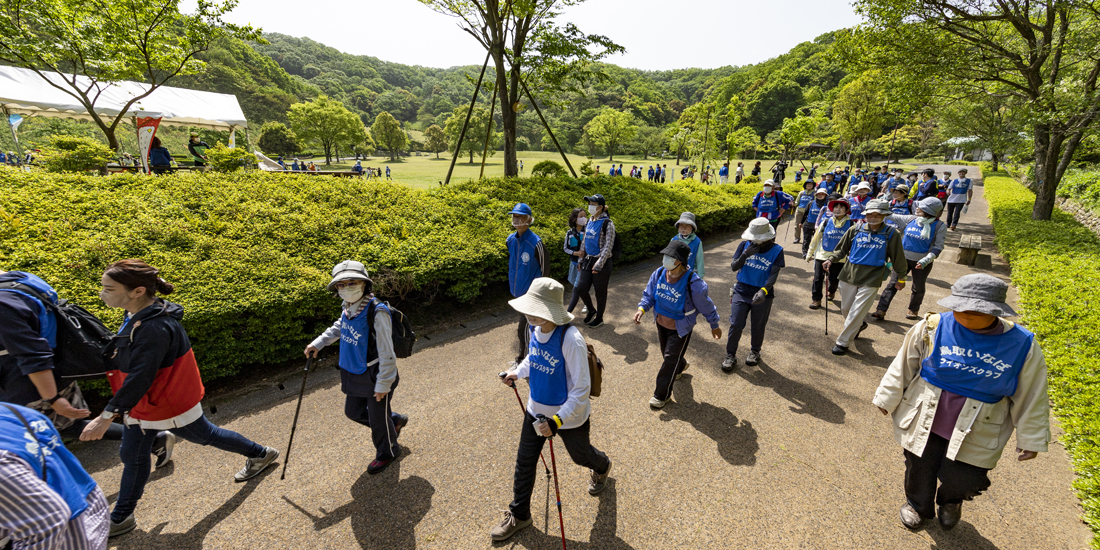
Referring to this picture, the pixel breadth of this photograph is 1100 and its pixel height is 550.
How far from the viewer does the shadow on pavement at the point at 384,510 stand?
9.78 ft

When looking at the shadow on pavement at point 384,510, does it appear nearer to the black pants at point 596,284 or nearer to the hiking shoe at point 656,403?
the hiking shoe at point 656,403

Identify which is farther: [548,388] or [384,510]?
[384,510]

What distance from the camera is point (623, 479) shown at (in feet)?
11.5

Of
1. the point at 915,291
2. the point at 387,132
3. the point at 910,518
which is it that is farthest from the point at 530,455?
the point at 387,132

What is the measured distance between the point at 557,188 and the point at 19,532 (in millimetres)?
10555

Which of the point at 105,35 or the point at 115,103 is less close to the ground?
the point at 105,35

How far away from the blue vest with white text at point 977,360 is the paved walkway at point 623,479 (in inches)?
49.3

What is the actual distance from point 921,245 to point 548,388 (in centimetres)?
720

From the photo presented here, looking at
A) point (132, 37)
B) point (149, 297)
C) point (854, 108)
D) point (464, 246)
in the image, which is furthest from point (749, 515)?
point (854, 108)

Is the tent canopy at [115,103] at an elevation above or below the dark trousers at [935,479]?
above

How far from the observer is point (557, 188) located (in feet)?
36.7

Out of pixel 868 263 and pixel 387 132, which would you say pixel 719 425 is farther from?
pixel 387 132

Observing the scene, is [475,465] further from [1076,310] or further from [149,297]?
[1076,310]

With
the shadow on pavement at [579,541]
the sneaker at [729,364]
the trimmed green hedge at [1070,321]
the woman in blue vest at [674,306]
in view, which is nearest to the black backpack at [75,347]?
the shadow on pavement at [579,541]
